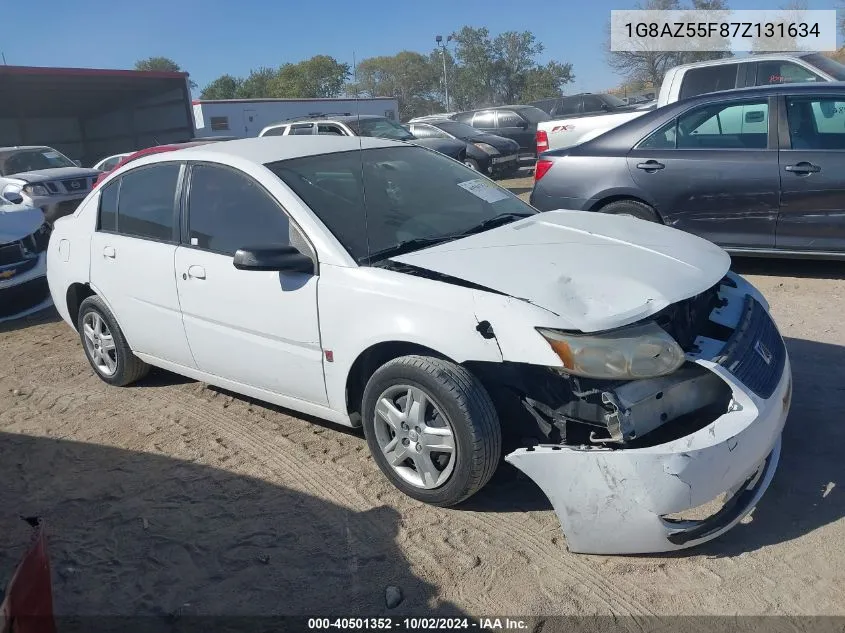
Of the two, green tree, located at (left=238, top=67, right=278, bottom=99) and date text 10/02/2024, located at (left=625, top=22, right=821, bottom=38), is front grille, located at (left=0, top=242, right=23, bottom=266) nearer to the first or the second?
date text 10/02/2024, located at (left=625, top=22, right=821, bottom=38)

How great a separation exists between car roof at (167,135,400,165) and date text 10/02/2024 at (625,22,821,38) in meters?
10.5

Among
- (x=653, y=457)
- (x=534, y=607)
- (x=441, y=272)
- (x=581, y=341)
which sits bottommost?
(x=534, y=607)

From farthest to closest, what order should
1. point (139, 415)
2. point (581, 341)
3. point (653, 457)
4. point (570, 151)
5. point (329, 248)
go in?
point (570, 151) < point (139, 415) < point (329, 248) < point (581, 341) < point (653, 457)

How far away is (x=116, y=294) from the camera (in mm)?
4773

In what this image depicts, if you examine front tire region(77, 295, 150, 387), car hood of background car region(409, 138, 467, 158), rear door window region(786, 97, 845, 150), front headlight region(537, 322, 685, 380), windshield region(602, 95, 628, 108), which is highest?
windshield region(602, 95, 628, 108)

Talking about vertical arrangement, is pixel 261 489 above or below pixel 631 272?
below

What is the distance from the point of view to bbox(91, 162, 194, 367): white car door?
4387 millimetres

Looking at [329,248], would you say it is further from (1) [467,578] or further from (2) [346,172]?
(1) [467,578]

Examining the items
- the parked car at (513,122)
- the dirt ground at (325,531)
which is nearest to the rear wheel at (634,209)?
the dirt ground at (325,531)

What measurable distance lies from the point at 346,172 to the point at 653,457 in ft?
7.53

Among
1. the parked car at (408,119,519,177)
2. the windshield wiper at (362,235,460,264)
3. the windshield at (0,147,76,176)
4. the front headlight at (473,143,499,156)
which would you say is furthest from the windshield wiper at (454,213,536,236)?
the windshield at (0,147,76,176)

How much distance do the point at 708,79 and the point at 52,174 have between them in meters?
10.6

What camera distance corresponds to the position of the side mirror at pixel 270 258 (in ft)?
11.5

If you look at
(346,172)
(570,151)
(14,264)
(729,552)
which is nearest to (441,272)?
(346,172)
